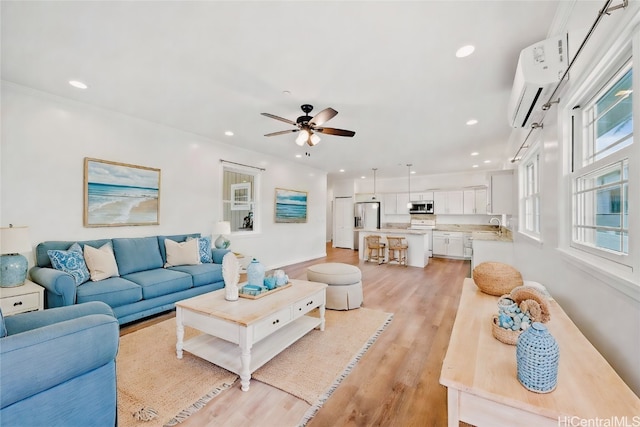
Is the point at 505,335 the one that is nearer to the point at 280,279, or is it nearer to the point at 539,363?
the point at 539,363

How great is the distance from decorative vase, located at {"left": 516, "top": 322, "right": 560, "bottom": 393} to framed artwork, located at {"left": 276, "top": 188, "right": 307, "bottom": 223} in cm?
557

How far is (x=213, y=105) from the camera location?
10.8 feet

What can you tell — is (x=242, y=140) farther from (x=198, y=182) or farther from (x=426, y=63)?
(x=426, y=63)

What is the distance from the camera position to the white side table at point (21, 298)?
227 cm

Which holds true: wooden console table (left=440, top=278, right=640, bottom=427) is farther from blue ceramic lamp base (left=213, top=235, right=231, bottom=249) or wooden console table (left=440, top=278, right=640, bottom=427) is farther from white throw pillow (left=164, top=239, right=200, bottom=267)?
blue ceramic lamp base (left=213, top=235, right=231, bottom=249)

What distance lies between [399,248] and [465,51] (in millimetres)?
4920

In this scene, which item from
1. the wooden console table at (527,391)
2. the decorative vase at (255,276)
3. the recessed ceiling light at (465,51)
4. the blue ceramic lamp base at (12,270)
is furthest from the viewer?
the decorative vase at (255,276)

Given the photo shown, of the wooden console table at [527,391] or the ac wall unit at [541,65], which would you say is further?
the ac wall unit at [541,65]

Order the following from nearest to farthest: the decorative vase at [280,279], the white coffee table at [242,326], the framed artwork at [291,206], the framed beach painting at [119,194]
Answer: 1. the white coffee table at [242,326]
2. the decorative vase at [280,279]
3. the framed beach painting at [119,194]
4. the framed artwork at [291,206]

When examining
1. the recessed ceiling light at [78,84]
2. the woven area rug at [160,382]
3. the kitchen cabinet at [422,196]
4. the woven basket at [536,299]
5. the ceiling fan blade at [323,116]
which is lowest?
A: the woven area rug at [160,382]

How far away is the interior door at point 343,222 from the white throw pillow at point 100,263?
7380 mm

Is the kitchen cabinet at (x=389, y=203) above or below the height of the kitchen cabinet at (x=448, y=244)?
above

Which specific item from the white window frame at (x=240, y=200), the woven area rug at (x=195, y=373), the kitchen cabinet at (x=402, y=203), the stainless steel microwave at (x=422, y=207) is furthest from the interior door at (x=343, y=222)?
the woven area rug at (x=195, y=373)

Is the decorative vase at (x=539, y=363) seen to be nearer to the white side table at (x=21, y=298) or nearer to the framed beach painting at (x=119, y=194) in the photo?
the white side table at (x=21, y=298)
